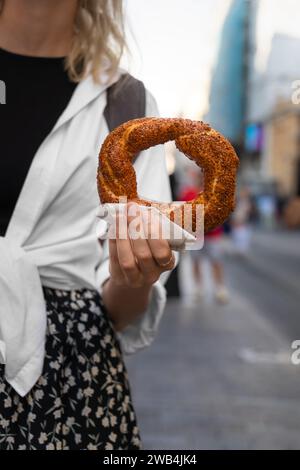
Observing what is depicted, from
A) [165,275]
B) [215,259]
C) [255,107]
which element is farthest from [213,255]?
[255,107]

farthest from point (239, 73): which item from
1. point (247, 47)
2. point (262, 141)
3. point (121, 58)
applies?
point (121, 58)

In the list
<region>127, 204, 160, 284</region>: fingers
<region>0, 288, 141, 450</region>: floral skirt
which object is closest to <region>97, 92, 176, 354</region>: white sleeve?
<region>0, 288, 141, 450</region>: floral skirt

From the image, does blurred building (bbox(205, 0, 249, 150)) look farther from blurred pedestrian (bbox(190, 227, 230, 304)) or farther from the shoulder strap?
the shoulder strap

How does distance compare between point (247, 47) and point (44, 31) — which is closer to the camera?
point (44, 31)

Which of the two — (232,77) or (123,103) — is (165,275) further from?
(232,77)

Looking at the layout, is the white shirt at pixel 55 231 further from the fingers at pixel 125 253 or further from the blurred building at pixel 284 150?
the blurred building at pixel 284 150

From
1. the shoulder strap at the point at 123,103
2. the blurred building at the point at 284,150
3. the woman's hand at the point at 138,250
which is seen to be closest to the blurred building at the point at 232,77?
the blurred building at the point at 284,150

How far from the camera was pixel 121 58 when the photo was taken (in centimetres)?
174

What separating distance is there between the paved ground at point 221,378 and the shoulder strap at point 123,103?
121 inches

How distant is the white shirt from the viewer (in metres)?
1.45

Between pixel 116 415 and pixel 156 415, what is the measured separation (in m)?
3.52
